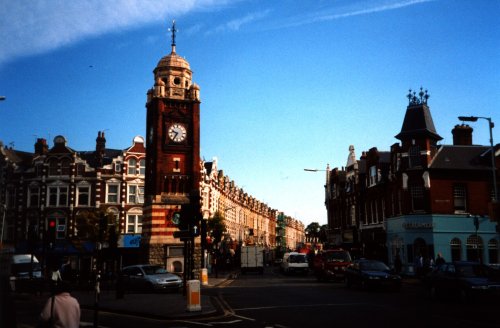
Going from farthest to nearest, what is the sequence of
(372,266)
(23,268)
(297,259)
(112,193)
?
1. (112,193)
2. (297,259)
3. (23,268)
4. (372,266)

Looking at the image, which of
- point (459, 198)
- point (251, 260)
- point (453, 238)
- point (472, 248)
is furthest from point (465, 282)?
point (251, 260)

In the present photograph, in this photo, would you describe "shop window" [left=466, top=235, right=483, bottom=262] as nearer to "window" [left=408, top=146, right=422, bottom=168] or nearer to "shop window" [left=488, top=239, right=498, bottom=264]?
"shop window" [left=488, top=239, right=498, bottom=264]

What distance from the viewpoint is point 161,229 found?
4212cm

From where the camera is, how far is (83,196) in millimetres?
54781

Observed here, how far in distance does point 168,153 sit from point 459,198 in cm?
2566

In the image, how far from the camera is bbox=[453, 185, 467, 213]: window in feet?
131

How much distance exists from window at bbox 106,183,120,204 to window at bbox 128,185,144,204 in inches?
58.0

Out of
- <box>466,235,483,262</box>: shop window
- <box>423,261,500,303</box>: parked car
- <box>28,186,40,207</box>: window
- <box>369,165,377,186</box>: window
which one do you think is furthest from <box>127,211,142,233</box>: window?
<box>423,261,500,303</box>: parked car

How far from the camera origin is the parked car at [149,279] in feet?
85.0

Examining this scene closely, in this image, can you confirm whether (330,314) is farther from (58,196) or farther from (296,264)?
(58,196)

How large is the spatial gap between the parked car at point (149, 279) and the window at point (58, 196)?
29638 millimetres

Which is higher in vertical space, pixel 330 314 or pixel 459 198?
pixel 459 198

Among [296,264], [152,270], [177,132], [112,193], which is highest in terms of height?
[177,132]

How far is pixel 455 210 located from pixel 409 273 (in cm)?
650
